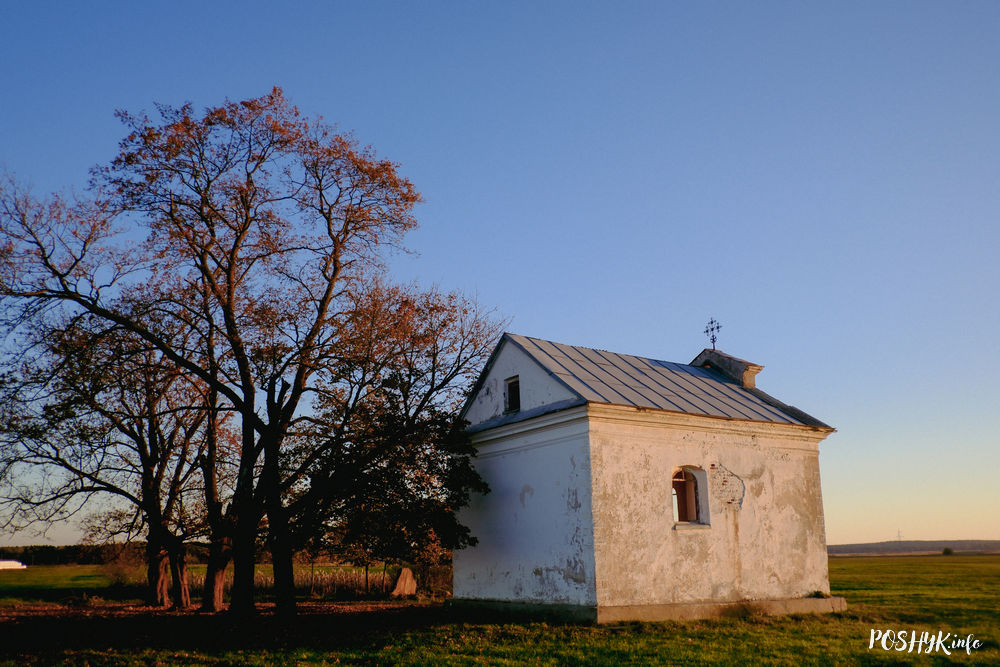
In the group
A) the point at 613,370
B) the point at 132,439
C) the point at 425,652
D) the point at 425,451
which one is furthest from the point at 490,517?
the point at 132,439

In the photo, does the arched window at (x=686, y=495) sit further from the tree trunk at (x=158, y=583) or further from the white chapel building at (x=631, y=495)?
the tree trunk at (x=158, y=583)

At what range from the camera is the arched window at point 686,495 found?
57.8 feet

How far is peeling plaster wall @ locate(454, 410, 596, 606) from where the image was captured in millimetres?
15617

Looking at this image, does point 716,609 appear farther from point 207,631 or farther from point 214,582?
point 214,582

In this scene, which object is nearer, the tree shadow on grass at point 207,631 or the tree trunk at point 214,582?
the tree shadow on grass at point 207,631

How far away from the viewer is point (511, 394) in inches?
762

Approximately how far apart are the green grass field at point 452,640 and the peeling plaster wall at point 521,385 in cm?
511

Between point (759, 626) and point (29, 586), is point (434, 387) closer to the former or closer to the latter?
point (759, 626)

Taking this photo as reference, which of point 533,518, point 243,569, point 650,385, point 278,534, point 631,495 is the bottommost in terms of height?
point 243,569
